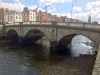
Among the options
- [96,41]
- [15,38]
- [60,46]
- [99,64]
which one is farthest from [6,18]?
[99,64]

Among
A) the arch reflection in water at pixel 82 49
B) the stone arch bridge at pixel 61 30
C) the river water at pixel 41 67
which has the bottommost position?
the arch reflection in water at pixel 82 49

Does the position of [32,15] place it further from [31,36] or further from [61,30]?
[61,30]

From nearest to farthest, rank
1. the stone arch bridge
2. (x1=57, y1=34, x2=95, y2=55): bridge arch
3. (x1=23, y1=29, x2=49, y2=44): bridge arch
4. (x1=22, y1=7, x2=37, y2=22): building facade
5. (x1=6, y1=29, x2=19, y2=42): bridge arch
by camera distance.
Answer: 1. the stone arch bridge
2. (x1=57, y1=34, x2=95, y2=55): bridge arch
3. (x1=23, y1=29, x2=49, y2=44): bridge arch
4. (x1=6, y1=29, x2=19, y2=42): bridge arch
5. (x1=22, y1=7, x2=37, y2=22): building facade

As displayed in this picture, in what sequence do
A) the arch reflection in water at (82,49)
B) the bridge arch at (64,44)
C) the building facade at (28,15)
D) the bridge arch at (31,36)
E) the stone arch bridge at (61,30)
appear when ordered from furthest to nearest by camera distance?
1. the building facade at (28,15)
2. the bridge arch at (31,36)
3. the bridge arch at (64,44)
4. the arch reflection in water at (82,49)
5. the stone arch bridge at (61,30)

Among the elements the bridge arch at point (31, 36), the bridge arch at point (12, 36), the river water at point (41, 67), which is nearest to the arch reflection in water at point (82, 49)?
the river water at point (41, 67)

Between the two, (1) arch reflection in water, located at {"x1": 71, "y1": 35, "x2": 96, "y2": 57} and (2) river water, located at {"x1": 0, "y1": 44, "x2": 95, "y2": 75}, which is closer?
(2) river water, located at {"x1": 0, "y1": 44, "x2": 95, "y2": 75}

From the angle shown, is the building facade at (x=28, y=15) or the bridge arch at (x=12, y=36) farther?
the building facade at (x=28, y=15)

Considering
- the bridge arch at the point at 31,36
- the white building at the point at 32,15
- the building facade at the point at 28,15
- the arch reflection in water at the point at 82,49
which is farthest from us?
the white building at the point at 32,15

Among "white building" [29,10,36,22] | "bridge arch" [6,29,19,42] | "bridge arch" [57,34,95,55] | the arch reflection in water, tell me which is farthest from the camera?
"white building" [29,10,36,22]

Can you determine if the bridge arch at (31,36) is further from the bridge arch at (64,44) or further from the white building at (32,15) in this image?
the white building at (32,15)

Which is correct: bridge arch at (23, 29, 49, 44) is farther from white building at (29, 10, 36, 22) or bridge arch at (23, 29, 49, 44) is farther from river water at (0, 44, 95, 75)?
white building at (29, 10, 36, 22)

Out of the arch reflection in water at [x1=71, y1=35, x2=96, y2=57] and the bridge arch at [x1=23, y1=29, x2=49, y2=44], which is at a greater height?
the bridge arch at [x1=23, y1=29, x2=49, y2=44]

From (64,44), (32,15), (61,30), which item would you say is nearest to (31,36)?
(64,44)

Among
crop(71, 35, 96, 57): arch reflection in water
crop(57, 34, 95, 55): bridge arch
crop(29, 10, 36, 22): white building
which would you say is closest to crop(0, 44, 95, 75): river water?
crop(71, 35, 96, 57): arch reflection in water
